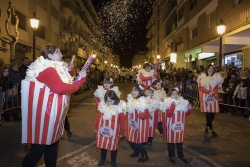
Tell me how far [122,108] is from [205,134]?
3514 mm

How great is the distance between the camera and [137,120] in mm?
5109

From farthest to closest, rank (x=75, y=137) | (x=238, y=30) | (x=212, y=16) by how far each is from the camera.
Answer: (x=212, y=16)
(x=238, y=30)
(x=75, y=137)

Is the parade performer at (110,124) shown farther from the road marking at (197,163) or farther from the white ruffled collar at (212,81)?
the white ruffled collar at (212,81)

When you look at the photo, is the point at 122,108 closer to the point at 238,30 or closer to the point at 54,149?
the point at 54,149

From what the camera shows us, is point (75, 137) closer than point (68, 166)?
No

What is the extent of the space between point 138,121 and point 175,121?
2.32 feet

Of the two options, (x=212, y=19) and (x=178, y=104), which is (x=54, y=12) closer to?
(x=212, y=19)

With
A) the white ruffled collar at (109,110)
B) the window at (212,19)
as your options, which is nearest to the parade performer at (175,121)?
the white ruffled collar at (109,110)

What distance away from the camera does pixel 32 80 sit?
11.0 ft

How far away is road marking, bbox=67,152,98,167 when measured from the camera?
4.88 meters

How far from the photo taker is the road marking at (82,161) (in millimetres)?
4879

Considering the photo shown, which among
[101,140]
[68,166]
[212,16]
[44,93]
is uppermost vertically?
[212,16]

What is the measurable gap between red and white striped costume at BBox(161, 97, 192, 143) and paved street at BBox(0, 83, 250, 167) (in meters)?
0.52

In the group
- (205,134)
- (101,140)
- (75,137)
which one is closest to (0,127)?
(75,137)
